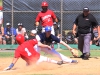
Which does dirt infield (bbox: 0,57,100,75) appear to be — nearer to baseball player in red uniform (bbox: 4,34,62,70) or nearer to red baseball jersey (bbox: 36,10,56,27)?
baseball player in red uniform (bbox: 4,34,62,70)

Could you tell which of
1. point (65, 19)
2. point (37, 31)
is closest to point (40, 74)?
point (37, 31)

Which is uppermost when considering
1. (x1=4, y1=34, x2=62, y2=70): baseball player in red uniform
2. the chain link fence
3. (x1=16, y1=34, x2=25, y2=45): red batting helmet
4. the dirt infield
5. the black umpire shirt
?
the chain link fence

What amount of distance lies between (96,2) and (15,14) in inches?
173

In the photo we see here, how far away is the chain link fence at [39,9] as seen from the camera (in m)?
20.4

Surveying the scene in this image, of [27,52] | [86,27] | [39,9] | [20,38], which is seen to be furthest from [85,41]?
[39,9]

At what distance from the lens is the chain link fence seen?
66.9ft

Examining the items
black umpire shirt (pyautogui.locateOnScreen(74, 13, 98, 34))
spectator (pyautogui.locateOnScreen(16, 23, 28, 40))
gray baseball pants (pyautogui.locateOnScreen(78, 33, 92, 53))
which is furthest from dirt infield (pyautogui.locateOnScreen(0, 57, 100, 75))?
spectator (pyautogui.locateOnScreen(16, 23, 28, 40))

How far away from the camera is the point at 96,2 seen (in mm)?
20453

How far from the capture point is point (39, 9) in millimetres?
20750

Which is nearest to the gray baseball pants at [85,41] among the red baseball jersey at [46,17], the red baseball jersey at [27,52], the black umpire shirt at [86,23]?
the black umpire shirt at [86,23]

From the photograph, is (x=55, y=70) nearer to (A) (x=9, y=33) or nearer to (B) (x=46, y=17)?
(B) (x=46, y=17)

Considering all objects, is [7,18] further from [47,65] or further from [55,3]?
[47,65]

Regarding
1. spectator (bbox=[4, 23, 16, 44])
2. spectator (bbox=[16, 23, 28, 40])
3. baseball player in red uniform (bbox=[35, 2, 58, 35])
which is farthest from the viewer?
spectator (bbox=[4, 23, 16, 44])

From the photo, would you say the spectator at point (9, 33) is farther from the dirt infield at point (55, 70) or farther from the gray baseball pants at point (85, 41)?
the dirt infield at point (55, 70)
